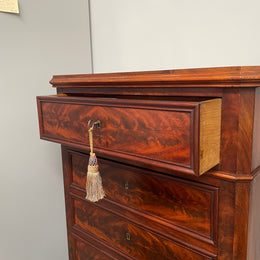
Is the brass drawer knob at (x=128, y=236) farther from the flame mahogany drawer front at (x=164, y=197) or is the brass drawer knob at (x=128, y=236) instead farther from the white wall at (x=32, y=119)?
the white wall at (x=32, y=119)

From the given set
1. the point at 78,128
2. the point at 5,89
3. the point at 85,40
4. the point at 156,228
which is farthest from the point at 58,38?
the point at 156,228

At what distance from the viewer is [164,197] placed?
2.33 ft

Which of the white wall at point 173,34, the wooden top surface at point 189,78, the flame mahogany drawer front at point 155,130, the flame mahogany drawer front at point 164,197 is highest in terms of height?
the white wall at point 173,34

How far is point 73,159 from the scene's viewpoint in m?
0.98

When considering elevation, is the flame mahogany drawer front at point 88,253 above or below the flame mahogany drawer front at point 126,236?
below

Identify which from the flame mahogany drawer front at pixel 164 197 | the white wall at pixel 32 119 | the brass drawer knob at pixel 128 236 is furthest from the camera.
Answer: the white wall at pixel 32 119

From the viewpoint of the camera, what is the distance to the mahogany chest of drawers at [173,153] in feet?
1.79

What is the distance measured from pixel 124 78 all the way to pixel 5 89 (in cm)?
55

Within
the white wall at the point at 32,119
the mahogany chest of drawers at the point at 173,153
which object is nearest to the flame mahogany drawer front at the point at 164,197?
the mahogany chest of drawers at the point at 173,153

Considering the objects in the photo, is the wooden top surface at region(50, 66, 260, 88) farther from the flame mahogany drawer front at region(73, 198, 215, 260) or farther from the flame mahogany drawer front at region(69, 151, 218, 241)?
the flame mahogany drawer front at region(73, 198, 215, 260)

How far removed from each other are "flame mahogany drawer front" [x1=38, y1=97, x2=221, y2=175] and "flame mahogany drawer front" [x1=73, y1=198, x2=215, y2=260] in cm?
27

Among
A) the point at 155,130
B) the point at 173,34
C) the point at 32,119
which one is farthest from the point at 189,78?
the point at 32,119

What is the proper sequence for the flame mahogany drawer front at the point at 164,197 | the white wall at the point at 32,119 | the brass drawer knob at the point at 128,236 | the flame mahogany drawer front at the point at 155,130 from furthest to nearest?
the white wall at the point at 32,119
the brass drawer knob at the point at 128,236
the flame mahogany drawer front at the point at 164,197
the flame mahogany drawer front at the point at 155,130

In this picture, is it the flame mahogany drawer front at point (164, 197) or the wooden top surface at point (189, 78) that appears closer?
the wooden top surface at point (189, 78)
